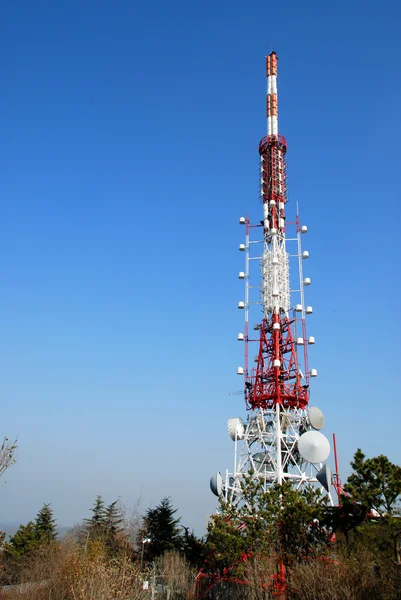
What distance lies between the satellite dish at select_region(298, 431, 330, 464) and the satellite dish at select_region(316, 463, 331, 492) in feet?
1.64

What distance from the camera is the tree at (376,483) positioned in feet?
53.6

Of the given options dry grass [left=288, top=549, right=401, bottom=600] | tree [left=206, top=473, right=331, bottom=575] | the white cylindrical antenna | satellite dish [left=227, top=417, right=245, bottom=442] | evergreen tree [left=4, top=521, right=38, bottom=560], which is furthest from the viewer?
the white cylindrical antenna

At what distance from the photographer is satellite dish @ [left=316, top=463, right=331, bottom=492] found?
82.2 feet

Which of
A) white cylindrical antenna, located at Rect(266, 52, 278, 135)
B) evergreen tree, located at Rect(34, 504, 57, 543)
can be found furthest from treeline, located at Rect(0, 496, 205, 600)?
white cylindrical antenna, located at Rect(266, 52, 278, 135)

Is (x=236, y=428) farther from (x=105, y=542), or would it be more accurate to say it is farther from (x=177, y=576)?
(x=105, y=542)

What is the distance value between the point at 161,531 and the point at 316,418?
1485cm

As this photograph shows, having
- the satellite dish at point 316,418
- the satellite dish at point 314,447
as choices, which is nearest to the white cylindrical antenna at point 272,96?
the satellite dish at point 316,418

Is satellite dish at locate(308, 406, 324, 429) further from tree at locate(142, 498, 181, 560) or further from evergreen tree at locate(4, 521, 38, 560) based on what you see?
evergreen tree at locate(4, 521, 38, 560)

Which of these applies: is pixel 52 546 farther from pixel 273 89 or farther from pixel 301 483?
pixel 273 89

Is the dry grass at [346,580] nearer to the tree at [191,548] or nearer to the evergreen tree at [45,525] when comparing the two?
the tree at [191,548]

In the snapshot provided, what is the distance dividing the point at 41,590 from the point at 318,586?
13.7 metres

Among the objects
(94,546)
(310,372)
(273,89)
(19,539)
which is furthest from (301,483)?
(273,89)

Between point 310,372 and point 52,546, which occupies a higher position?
point 310,372

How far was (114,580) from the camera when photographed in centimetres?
1666
